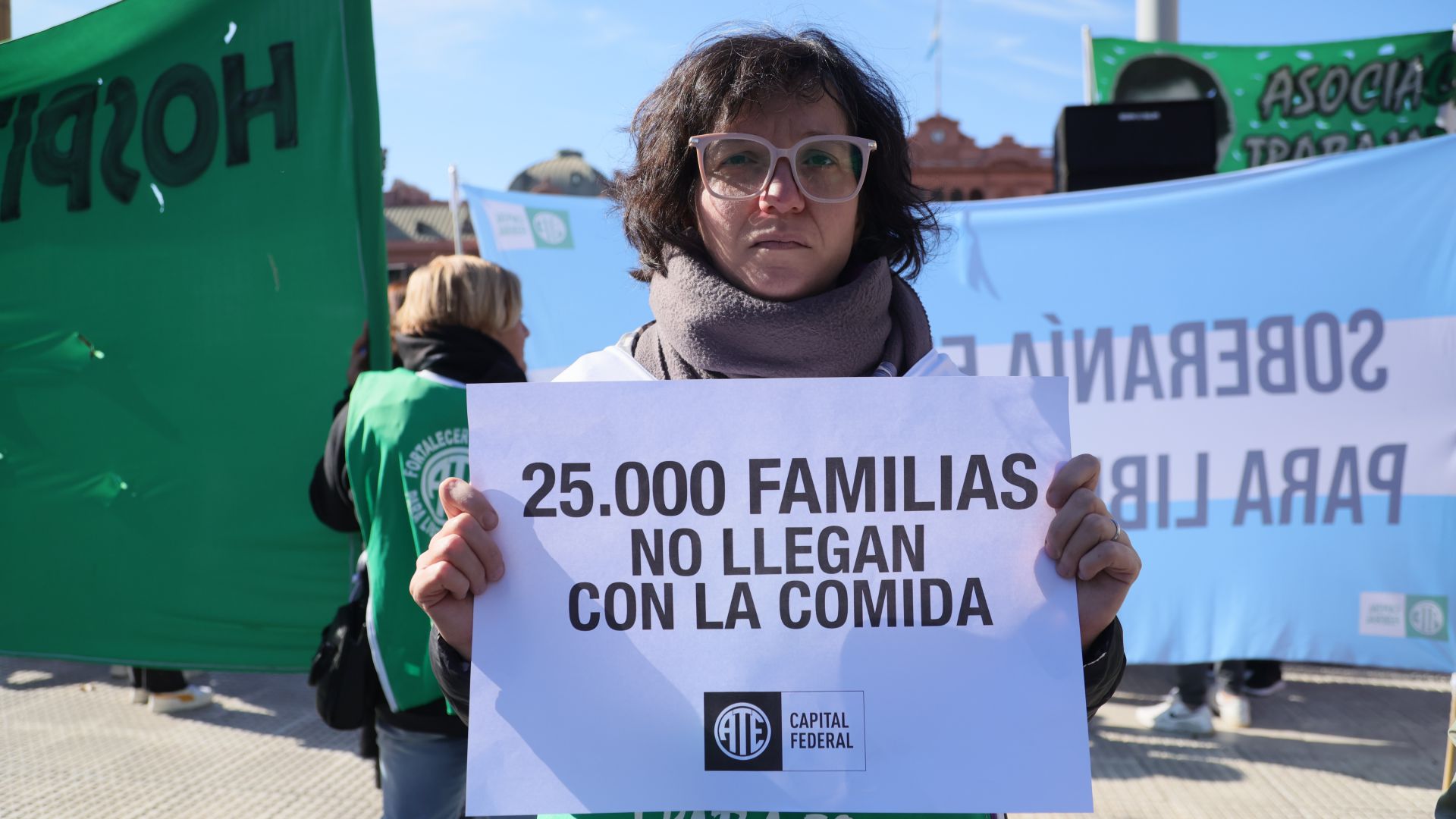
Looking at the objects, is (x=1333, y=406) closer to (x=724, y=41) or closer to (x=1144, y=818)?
(x=1144, y=818)

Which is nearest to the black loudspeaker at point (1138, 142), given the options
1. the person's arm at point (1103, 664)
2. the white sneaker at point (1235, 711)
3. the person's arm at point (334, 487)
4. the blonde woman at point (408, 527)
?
the white sneaker at point (1235, 711)

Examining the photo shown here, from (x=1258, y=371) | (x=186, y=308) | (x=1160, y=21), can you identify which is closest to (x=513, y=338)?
(x=186, y=308)

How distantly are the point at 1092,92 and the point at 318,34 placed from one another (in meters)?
5.53

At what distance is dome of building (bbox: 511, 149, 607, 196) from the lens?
50372 mm

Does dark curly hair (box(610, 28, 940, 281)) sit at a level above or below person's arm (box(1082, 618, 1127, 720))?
above

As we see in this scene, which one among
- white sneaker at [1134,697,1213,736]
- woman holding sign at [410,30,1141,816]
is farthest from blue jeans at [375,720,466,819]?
white sneaker at [1134,697,1213,736]

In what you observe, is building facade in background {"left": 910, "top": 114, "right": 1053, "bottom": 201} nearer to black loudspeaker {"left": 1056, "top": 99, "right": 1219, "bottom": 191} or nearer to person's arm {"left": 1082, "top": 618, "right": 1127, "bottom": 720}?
black loudspeaker {"left": 1056, "top": 99, "right": 1219, "bottom": 191}

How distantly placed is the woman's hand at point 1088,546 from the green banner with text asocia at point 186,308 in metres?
2.27

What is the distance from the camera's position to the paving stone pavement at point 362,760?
379cm

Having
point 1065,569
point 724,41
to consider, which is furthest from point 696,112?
point 1065,569

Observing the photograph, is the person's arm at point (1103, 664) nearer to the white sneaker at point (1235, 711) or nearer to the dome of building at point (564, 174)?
the white sneaker at point (1235, 711)

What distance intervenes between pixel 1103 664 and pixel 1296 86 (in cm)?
716

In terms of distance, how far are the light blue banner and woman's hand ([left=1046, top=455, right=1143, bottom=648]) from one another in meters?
3.03

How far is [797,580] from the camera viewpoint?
45.4 inches
